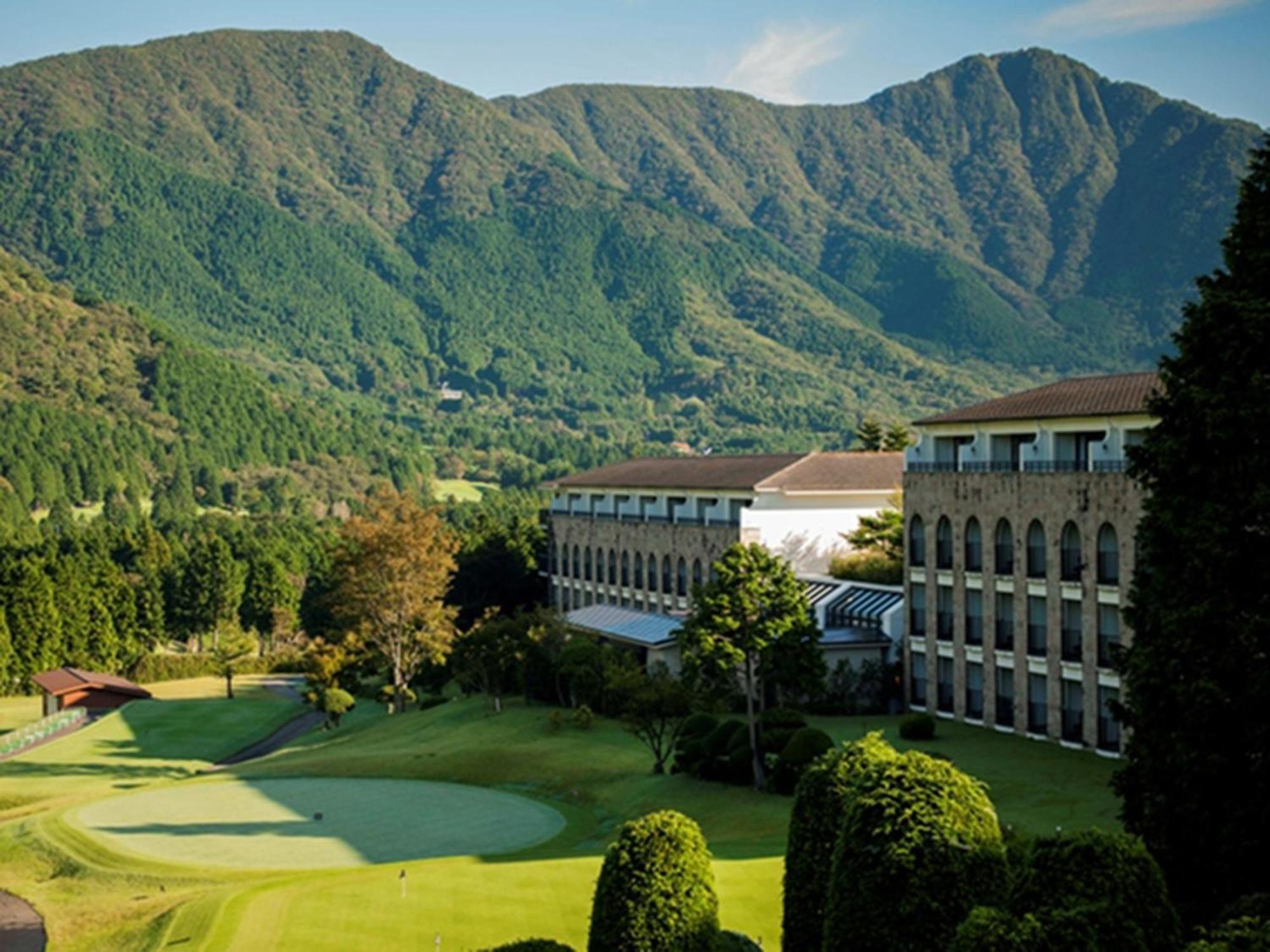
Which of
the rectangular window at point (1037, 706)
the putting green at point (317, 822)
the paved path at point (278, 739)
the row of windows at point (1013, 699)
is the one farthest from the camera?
the paved path at point (278, 739)

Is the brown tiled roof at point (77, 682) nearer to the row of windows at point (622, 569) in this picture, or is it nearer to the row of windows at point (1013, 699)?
the row of windows at point (622, 569)

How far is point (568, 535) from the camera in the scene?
95.4 metres

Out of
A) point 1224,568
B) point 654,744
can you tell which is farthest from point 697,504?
point 1224,568

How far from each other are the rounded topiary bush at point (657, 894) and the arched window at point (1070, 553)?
29.9 meters

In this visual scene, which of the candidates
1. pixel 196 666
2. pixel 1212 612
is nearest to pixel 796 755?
pixel 1212 612

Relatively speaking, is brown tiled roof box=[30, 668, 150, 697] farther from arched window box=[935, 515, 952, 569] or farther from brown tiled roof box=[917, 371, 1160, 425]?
brown tiled roof box=[917, 371, 1160, 425]

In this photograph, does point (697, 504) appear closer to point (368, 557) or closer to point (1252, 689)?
point (368, 557)

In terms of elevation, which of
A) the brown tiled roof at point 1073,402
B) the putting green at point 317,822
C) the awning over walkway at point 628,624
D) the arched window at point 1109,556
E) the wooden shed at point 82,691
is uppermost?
the brown tiled roof at point 1073,402

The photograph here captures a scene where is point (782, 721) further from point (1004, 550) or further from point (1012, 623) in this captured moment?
point (1004, 550)

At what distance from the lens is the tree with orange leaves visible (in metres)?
81.3

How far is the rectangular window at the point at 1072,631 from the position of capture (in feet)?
162

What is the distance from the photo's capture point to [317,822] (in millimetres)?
46906

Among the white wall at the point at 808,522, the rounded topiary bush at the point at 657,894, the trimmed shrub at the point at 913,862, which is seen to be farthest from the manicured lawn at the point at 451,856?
the white wall at the point at 808,522

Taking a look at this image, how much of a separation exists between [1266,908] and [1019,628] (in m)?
34.4
